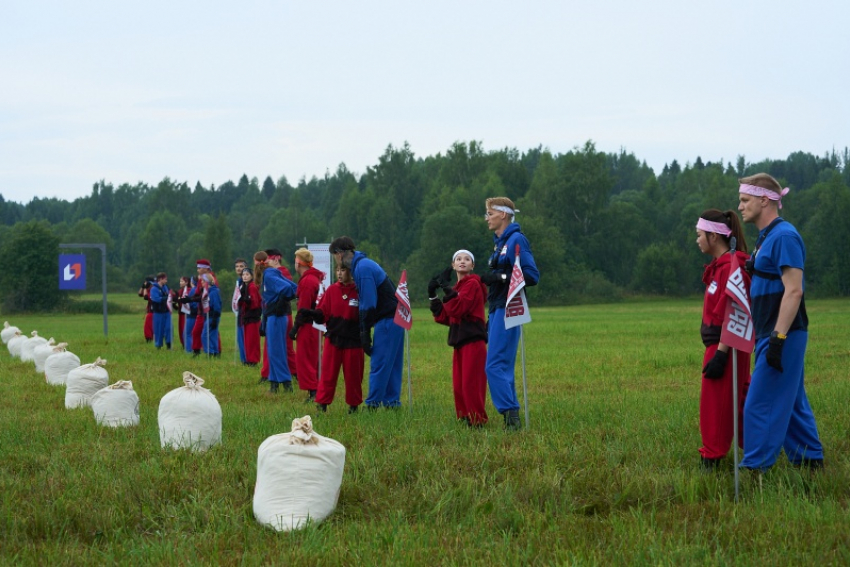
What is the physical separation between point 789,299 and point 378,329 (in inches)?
233

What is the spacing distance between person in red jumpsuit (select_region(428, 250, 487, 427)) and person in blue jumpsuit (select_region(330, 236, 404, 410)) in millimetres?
1748

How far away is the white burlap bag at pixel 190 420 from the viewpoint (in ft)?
30.3

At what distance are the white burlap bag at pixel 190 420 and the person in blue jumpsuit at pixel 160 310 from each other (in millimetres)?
19474

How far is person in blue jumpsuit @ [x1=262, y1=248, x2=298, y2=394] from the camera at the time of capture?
15805mm

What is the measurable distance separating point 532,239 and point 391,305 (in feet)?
255

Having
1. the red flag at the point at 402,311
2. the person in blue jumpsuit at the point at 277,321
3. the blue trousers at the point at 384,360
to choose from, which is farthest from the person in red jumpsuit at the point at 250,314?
the red flag at the point at 402,311

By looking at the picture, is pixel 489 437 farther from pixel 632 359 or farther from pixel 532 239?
pixel 532 239

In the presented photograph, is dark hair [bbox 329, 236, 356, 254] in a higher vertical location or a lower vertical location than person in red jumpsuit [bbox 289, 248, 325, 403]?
higher

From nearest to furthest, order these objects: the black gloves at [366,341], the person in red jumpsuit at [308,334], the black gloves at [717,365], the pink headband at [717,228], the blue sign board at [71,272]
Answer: the black gloves at [717,365] < the pink headband at [717,228] < the black gloves at [366,341] < the person in red jumpsuit at [308,334] < the blue sign board at [71,272]

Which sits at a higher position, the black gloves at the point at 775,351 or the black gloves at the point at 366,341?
the black gloves at the point at 775,351

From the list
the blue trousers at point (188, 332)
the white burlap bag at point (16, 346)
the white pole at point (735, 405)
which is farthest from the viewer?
the blue trousers at point (188, 332)

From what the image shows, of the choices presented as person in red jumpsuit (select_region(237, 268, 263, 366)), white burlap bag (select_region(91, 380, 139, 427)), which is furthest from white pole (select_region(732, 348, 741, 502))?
person in red jumpsuit (select_region(237, 268, 263, 366))

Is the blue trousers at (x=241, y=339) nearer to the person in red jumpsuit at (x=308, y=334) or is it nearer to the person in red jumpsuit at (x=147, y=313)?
the person in red jumpsuit at (x=308, y=334)

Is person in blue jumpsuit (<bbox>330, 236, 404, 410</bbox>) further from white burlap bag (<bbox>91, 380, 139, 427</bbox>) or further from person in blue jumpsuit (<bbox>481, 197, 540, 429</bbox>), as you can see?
white burlap bag (<bbox>91, 380, 139, 427</bbox>)
